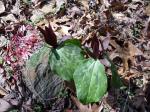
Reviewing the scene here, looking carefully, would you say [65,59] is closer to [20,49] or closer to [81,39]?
[20,49]

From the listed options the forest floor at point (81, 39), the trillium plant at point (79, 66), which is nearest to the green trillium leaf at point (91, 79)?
the trillium plant at point (79, 66)

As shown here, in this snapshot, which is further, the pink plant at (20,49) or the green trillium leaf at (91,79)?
the pink plant at (20,49)

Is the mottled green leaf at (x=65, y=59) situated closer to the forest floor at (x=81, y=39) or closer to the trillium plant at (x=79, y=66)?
the trillium plant at (x=79, y=66)

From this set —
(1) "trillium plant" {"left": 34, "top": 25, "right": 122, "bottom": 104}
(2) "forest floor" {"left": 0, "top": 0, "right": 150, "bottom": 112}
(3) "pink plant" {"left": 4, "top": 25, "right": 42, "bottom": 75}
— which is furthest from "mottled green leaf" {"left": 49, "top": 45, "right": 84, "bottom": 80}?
(3) "pink plant" {"left": 4, "top": 25, "right": 42, "bottom": 75}

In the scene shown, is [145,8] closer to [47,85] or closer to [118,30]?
[118,30]

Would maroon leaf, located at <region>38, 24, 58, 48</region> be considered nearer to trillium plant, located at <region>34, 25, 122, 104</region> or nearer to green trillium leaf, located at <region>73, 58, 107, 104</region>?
trillium plant, located at <region>34, 25, 122, 104</region>

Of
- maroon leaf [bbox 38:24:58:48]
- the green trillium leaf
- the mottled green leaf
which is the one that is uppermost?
maroon leaf [bbox 38:24:58:48]

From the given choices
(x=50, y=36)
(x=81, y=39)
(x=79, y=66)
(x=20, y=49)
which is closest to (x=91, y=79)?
(x=79, y=66)
